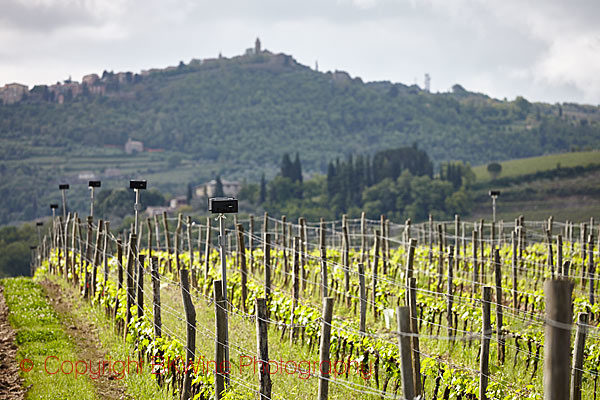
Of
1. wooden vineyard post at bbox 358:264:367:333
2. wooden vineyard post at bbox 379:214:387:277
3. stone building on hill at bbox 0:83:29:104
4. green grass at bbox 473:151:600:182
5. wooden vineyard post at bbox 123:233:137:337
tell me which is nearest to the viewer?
wooden vineyard post at bbox 358:264:367:333

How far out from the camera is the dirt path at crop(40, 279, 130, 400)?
7352 mm

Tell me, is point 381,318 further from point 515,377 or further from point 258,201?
point 258,201

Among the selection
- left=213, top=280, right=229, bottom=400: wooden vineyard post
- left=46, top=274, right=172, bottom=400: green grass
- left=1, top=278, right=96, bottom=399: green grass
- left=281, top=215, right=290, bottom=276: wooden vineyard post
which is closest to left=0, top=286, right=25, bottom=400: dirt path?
left=1, top=278, right=96, bottom=399: green grass

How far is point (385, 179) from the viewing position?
87812mm

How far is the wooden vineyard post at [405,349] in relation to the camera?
167 inches

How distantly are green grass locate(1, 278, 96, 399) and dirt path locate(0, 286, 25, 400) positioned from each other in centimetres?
9

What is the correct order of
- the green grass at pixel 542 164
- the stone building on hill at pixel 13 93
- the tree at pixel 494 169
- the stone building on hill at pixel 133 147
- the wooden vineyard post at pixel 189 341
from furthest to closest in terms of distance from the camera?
the stone building on hill at pixel 13 93, the stone building on hill at pixel 133 147, the tree at pixel 494 169, the green grass at pixel 542 164, the wooden vineyard post at pixel 189 341

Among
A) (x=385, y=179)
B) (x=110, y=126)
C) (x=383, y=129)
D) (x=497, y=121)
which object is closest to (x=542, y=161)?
(x=385, y=179)

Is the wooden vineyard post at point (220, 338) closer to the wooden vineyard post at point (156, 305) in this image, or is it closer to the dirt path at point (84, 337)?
the dirt path at point (84, 337)

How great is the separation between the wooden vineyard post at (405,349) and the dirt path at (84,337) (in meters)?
4.00

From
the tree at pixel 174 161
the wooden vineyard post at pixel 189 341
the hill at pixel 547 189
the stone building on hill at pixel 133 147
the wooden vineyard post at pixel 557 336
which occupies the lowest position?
the hill at pixel 547 189

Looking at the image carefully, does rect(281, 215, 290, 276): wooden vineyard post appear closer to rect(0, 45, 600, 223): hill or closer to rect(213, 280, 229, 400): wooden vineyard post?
rect(213, 280, 229, 400): wooden vineyard post

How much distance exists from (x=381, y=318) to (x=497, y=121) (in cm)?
17621

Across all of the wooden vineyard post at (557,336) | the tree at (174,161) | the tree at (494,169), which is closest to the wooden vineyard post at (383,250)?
the wooden vineyard post at (557,336)
